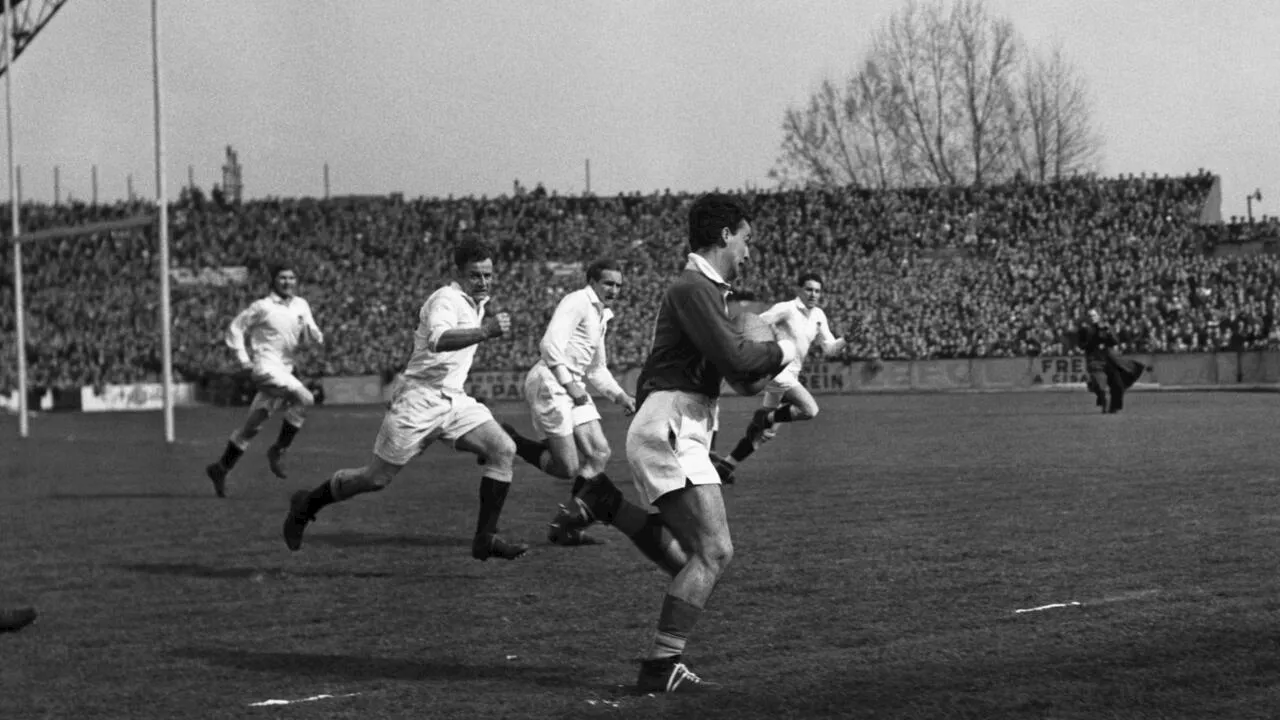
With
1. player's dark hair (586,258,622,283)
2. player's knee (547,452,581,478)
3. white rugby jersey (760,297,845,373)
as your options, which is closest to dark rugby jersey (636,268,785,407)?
player's dark hair (586,258,622,283)

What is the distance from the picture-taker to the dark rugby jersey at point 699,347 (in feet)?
21.2

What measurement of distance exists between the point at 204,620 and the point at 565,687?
3.06m

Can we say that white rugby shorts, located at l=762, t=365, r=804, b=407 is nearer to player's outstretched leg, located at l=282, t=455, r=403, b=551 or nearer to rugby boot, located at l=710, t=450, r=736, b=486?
rugby boot, located at l=710, t=450, r=736, b=486

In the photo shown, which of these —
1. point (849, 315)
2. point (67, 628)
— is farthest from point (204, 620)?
point (849, 315)

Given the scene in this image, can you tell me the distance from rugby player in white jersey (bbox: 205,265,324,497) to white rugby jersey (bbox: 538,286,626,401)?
491 cm

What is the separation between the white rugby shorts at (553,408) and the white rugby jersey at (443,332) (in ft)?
6.53

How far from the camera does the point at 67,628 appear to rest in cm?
890

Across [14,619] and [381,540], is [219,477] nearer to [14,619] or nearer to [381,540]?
[381,540]

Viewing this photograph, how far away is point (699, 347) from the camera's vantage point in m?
6.50

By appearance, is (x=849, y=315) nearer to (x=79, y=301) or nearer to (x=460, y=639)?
(x=79, y=301)

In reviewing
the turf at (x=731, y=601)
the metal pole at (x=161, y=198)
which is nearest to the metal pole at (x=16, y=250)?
the metal pole at (x=161, y=198)

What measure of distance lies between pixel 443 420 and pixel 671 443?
434cm

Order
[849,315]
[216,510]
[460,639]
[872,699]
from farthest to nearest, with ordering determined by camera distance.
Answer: [849,315], [216,510], [460,639], [872,699]

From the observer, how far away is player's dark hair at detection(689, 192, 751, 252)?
6.70m
